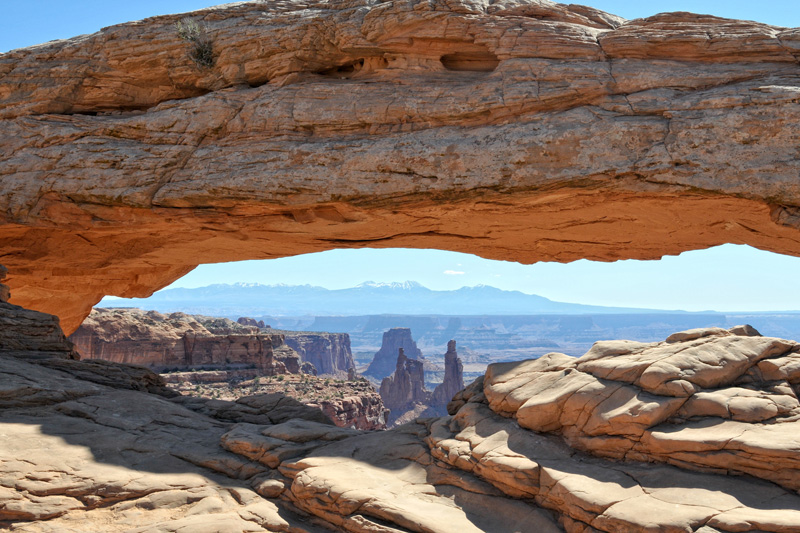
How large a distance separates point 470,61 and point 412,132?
283 centimetres

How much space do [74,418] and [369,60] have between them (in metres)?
12.2

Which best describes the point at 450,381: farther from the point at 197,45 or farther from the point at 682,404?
the point at 682,404

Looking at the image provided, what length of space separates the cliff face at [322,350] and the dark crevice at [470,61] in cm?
14282

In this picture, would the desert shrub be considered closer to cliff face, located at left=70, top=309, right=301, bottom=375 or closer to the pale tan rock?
the pale tan rock

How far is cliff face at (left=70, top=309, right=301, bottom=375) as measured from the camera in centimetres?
6494

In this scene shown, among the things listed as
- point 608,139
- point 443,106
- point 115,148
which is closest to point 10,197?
point 115,148

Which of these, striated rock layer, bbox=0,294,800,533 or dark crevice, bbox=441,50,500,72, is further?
dark crevice, bbox=441,50,500,72

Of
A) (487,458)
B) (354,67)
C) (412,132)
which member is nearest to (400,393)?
(354,67)

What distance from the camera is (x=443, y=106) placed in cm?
1619

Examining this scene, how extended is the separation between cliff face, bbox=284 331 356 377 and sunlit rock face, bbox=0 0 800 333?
139336mm

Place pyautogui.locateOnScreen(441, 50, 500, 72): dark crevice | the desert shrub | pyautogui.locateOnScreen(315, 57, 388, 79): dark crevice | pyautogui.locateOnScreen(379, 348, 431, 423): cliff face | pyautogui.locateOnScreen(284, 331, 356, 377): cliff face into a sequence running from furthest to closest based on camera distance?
pyautogui.locateOnScreen(284, 331, 356, 377): cliff face → pyautogui.locateOnScreen(379, 348, 431, 423): cliff face → the desert shrub → pyautogui.locateOnScreen(315, 57, 388, 79): dark crevice → pyautogui.locateOnScreen(441, 50, 500, 72): dark crevice

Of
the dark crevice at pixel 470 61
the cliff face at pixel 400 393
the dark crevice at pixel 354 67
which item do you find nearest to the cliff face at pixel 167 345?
the cliff face at pixel 400 393

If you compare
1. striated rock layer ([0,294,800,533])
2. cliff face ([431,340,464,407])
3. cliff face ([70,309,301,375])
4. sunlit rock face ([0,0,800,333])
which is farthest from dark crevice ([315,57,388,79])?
cliff face ([431,340,464,407])

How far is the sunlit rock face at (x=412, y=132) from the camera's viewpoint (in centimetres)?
1448
